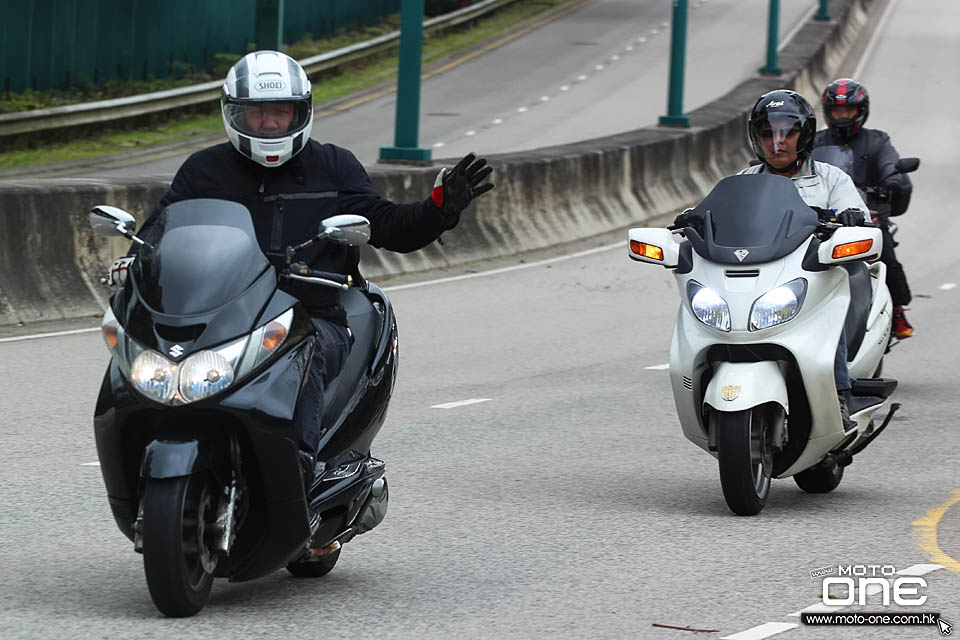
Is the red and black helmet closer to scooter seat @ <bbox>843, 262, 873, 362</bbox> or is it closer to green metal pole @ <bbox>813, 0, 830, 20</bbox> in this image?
scooter seat @ <bbox>843, 262, 873, 362</bbox>

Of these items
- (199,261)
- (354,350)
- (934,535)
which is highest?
(199,261)

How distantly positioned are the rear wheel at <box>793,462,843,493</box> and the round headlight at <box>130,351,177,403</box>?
379cm

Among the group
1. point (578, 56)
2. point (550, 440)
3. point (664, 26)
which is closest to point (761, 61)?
point (578, 56)

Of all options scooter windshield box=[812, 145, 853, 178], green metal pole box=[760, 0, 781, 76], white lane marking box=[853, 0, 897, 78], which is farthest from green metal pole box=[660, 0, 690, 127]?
white lane marking box=[853, 0, 897, 78]

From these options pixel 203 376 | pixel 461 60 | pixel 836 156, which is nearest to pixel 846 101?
pixel 836 156

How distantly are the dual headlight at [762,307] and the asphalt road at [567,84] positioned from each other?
16.2 metres

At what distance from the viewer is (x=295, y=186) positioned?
20.1 feet

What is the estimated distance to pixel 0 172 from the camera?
23.1 m

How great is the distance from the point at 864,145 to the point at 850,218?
4.02 m

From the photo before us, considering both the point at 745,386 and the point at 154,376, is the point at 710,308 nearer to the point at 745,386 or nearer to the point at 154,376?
the point at 745,386

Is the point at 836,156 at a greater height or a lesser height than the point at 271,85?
lesser

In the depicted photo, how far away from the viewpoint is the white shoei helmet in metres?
5.97

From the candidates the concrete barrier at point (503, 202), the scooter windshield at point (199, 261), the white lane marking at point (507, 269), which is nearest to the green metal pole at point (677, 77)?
the concrete barrier at point (503, 202)

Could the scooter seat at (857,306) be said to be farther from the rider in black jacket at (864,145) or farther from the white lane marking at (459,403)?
the rider in black jacket at (864,145)
